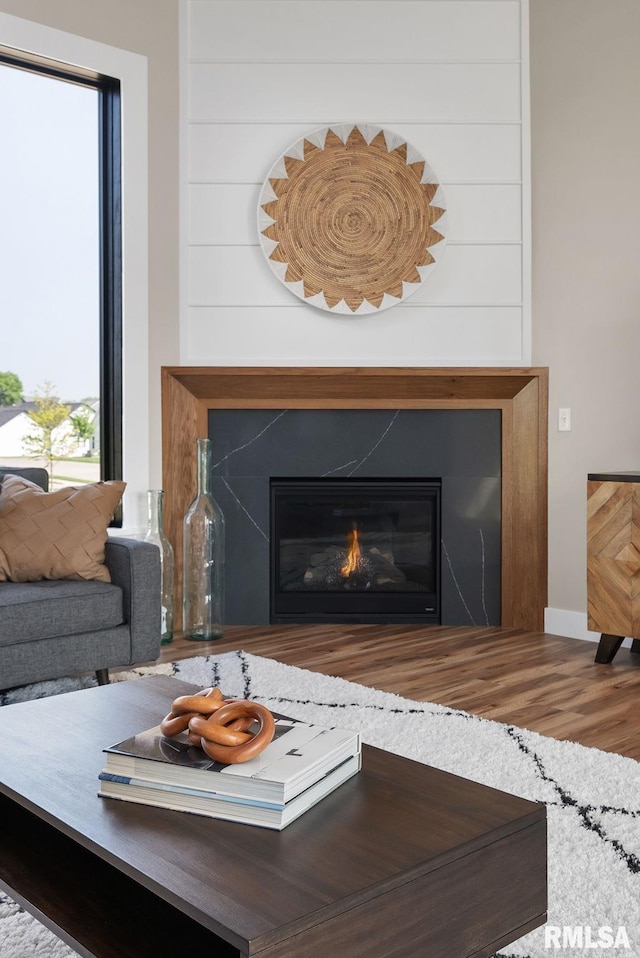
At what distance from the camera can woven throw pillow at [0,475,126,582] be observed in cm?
329

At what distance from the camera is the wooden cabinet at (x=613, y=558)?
3.66 metres

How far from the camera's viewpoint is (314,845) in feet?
4.04

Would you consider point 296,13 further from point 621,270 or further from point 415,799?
point 415,799

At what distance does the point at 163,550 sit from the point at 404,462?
1252mm

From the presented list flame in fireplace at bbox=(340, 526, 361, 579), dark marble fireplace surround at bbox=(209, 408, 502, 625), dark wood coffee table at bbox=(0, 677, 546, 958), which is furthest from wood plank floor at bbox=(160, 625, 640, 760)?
dark wood coffee table at bbox=(0, 677, 546, 958)

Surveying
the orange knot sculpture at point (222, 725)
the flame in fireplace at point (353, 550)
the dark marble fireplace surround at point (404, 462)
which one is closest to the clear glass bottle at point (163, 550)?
the dark marble fireplace surround at point (404, 462)

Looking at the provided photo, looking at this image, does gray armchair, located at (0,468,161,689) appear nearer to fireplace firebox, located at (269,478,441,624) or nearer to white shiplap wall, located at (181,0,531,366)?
fireplace firebox, located at (269,478,441,624)

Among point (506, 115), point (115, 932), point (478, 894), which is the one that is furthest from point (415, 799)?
point (506, 115)

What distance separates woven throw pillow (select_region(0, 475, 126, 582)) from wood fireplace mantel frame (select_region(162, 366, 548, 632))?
1040 mm

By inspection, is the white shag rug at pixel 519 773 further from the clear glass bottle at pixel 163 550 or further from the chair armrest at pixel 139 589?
the clear glass bottle at pixel 163 550

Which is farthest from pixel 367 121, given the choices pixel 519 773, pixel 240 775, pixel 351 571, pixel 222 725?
pixel 240 775

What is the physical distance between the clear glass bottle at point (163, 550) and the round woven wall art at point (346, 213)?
3.90 feet

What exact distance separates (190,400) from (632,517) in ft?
6.91

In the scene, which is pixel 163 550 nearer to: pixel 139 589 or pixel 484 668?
pixel 139 589
